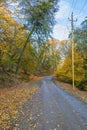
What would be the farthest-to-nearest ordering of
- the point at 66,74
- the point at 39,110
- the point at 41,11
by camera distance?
the point at 66,74, the point at 41,11, the point at 39,110

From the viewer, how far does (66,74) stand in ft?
140

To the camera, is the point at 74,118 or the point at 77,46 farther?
the point at 77,46

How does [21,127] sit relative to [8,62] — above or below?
below

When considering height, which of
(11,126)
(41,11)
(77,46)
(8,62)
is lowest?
(11,126)

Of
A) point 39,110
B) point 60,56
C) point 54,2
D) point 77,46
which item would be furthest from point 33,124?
point 60,56

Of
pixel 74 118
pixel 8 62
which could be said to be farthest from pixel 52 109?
pixel 8 62

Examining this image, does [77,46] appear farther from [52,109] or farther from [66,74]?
[52,109]

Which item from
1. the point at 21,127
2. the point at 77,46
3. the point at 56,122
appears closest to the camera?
the point at 21,127

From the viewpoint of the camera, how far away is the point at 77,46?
55.9 meters

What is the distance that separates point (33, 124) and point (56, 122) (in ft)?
3.22

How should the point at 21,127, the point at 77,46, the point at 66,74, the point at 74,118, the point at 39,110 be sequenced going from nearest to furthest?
the point at 21,127 < the point at 74,118 < the point at 39,110 < the point at 66,74 < the point at 77,46

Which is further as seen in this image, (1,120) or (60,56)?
(60,56)

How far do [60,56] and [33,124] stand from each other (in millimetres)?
82383

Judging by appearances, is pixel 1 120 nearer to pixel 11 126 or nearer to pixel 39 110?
pixel 11 126
